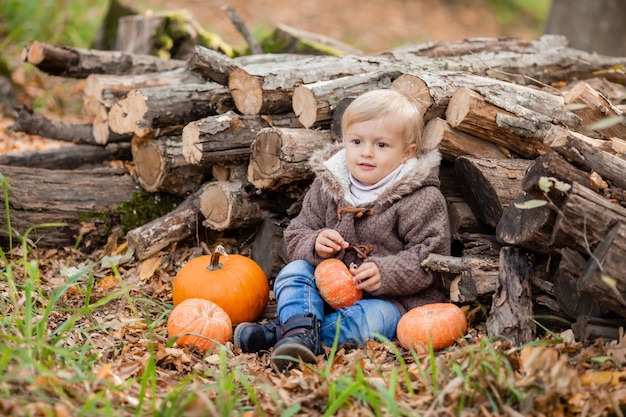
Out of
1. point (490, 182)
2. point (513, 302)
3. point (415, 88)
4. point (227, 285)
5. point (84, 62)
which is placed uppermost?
point (415, 88)

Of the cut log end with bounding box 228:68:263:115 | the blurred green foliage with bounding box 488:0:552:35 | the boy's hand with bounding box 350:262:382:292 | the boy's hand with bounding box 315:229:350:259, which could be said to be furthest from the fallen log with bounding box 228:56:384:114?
the blurred green foliage with bounding box 488:0:552:35

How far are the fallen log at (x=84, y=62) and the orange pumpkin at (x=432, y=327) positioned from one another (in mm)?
3704

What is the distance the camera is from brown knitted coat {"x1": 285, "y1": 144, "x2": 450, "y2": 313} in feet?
13.3

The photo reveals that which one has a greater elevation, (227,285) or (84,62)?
(84,62)

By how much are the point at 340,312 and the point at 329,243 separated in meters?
0.40

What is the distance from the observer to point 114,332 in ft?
13.3

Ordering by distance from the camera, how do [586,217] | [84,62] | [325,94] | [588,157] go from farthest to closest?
[84,62]
[325,94]
[588,157]
[586,217]

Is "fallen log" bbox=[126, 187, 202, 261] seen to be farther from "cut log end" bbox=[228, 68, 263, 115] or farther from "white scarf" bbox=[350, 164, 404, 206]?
"white scarf" bbox=[350, 164, 404, 206]

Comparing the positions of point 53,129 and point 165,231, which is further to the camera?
point 53,129

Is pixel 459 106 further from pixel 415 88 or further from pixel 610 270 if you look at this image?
pixel 610 270

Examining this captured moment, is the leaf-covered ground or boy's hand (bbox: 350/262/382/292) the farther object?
boy's hand (bbox: 350/262/382/292)

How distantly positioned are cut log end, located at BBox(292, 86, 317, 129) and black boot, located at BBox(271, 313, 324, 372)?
1.37 m

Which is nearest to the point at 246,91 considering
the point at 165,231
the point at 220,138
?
the point at 220,138

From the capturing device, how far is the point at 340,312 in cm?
406
